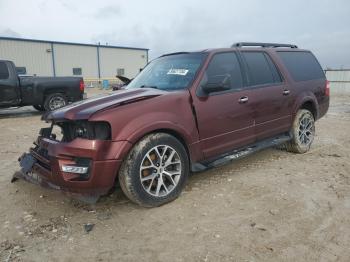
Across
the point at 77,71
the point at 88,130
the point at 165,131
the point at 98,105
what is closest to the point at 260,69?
the point at 165,131

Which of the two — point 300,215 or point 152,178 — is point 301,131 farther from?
point 152,178

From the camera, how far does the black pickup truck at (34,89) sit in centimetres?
1092

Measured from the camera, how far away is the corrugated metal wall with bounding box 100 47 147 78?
3781 cm

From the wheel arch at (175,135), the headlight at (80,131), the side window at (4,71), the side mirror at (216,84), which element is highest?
the side window at (4,71)

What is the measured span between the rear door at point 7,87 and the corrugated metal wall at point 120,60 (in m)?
27.0

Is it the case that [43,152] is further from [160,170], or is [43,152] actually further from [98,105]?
[160,170]

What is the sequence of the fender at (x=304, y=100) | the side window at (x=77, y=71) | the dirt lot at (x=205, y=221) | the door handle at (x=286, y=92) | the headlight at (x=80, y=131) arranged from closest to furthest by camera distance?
the dirt lot at (x=205, y=221) < the headlight at (x=80, y=131) < the door handle at (x=286, y=92) < the fender at (x=304, y=100) < the side window at (x=77, y=71)

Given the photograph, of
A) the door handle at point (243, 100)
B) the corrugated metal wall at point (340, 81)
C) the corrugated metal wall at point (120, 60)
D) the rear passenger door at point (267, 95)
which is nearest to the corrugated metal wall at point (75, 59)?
the corrugated metal wall at point (120, 60)

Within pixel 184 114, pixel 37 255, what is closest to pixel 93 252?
pixel 37 255

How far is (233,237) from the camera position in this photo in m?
3.14

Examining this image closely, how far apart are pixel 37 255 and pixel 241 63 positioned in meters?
3.45

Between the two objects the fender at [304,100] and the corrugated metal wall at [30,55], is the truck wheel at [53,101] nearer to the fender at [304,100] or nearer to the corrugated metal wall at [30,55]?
the fender at [304,100]

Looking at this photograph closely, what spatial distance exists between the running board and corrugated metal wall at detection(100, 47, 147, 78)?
3409 centimetres

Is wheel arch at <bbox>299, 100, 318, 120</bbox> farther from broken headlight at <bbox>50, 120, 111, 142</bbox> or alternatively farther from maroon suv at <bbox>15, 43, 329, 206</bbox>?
broken headlight at <bbox>50, 120, 111, 142</bbox>
